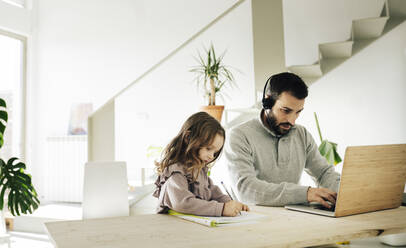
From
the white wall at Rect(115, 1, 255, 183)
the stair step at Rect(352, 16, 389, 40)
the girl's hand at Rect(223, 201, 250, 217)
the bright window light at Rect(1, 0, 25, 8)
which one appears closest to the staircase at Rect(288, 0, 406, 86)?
the stair step at Rect(352, 16, 389, 40)

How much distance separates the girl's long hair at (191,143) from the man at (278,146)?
19cm

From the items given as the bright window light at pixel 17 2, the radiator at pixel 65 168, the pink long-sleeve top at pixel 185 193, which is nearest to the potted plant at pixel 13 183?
the radiator at pixel 65 168

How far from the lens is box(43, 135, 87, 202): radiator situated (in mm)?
4910

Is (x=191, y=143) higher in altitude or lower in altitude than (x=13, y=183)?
higher

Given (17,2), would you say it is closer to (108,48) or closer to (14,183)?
(108,48)

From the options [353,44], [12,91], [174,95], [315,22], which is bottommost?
[174,95]

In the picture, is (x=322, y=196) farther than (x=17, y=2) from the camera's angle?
No

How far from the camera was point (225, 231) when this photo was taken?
0.98 m

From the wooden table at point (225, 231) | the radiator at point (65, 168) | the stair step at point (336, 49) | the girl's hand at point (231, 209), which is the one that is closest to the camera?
the wooden table at point (225, 231)

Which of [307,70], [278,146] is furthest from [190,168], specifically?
[307,70]

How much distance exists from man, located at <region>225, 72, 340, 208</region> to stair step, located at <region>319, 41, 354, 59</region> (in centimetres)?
184

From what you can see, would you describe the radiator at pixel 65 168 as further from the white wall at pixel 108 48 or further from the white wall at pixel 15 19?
the white wall at pixel 15 19

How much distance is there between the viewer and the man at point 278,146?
1.63 meters

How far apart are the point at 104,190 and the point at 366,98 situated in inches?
110
